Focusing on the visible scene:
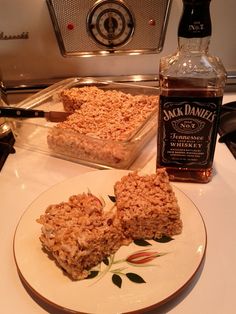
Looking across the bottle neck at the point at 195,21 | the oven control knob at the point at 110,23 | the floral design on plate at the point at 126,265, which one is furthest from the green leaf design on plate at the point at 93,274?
the oven control knob at the point at 110,23

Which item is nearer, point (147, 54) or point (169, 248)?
point (169, 248)

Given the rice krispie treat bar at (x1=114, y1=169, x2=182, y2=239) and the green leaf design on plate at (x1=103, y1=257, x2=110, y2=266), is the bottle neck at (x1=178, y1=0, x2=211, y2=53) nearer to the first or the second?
the rice krispie treat bar at (x1=114, y1=169, x2=182, y2=239)

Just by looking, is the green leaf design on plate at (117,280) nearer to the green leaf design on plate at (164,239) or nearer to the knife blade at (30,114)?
the green leaf design on plate at (164,239)

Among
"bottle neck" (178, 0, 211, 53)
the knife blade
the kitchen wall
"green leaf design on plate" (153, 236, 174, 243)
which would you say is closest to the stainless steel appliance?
the kitchen wall

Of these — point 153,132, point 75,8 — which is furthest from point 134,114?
point 75,8

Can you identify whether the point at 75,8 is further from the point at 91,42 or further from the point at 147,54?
the point at 147,54

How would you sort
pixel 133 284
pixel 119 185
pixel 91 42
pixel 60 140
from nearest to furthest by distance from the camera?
pixel 133 284
pixel 119 185
pixel 60 140
pixel 91 42

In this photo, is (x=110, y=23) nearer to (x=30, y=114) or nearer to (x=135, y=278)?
(x=30, y=114)
